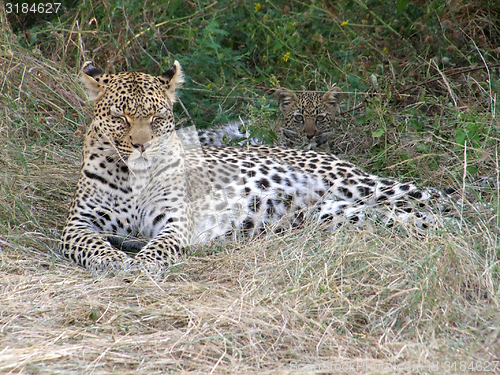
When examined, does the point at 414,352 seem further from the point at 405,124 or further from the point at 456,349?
the point at 405,124

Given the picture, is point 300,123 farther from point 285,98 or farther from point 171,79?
point 171,79

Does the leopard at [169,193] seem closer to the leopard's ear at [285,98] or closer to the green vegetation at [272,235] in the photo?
the green vegetation at [272,235]

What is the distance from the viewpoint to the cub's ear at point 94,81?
5559 mm

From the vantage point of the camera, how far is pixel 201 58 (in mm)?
8188

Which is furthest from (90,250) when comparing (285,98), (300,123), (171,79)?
(285,98)

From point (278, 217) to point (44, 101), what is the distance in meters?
3.36

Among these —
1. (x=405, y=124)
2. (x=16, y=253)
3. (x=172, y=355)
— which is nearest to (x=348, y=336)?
(x=172, y=355)

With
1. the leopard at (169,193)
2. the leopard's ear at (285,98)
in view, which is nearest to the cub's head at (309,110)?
→ the leopard's ear at (285,98)

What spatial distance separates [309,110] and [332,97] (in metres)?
0.32

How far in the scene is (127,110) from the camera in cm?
537

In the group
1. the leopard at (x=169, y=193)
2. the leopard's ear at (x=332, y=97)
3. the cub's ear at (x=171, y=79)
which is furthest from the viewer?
the leopard's ear at (x=332, y=97)

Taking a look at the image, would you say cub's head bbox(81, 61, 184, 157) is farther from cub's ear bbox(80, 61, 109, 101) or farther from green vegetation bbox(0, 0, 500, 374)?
green vegetation bbox(0, 0, 500, 374)

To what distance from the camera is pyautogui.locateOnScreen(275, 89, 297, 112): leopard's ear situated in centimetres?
810

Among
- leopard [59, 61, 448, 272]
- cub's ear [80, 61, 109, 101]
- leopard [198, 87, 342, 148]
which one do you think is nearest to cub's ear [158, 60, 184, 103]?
leopard [59, 61, 448, 272]
